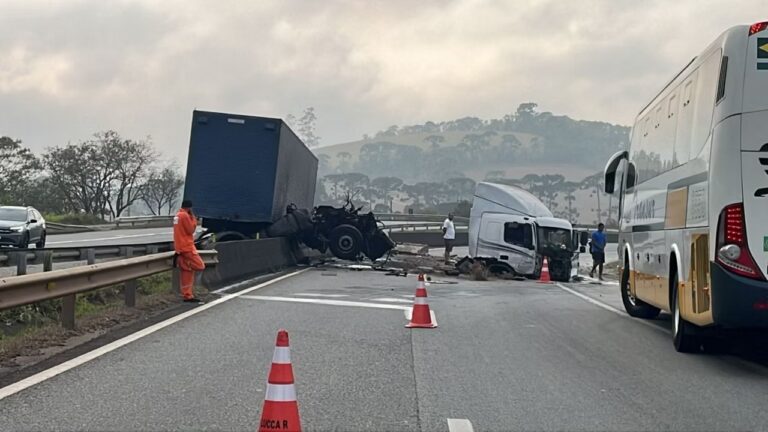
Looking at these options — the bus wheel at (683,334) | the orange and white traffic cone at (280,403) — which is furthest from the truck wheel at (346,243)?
the orange and white traffic cone at (280,403)

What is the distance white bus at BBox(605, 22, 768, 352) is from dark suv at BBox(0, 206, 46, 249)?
19069mm

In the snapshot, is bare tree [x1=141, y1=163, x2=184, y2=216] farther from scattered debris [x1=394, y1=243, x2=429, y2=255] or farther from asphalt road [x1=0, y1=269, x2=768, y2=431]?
asphalt road [x1=0, y1=269, x2=768, y2=431]

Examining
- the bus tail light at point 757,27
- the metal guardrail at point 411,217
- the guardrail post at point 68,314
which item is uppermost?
the metal guardrail at point 411,217

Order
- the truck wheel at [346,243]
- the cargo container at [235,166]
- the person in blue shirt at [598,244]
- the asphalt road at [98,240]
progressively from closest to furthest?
the cargo container at [235,166], the truck wheel at [346,243], the person in blue shirt at [598,244], the asphalt road at [98,240]

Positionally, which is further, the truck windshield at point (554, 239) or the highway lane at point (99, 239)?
the highway lane at point (99, 239)

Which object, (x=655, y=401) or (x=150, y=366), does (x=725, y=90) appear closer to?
(x=655, y=401)

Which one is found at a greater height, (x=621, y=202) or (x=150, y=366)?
(x=621, y=202)

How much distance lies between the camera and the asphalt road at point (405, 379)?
6.56 m

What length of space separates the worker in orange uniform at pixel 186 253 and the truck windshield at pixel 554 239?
14.2 metres

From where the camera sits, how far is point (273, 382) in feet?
17.5

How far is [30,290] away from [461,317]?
659cm

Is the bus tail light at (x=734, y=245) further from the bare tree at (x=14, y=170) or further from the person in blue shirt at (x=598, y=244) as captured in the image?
the bare tree at (x=14, y=170)

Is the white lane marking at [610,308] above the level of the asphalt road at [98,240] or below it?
below

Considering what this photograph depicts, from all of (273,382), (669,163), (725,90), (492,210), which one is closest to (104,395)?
(273,382)
